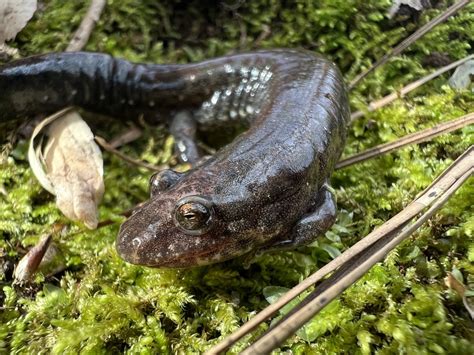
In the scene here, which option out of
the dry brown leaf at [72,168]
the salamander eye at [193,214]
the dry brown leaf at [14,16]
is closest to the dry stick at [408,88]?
the salamander eye at [193,214]

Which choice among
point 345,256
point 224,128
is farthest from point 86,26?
point 345,256

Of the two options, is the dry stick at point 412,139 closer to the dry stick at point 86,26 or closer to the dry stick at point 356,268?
the dry stick at point 356,268

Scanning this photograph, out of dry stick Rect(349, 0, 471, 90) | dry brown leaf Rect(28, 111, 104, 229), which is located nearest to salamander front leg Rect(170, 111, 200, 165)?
dry brown leaf Rect(28, 111, 104, 229)

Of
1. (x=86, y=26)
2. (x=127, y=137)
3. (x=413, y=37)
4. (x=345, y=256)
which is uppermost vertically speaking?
(x=413, y=37)

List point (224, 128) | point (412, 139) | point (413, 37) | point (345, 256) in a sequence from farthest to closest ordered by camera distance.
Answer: point (224, 128)
point (413, 37)
point (412, 139)
point (345, 256)

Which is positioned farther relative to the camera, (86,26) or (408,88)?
(86,26)

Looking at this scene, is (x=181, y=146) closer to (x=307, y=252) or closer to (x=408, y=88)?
(x=307, y=252)

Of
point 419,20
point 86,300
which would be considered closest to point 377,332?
point 86,300

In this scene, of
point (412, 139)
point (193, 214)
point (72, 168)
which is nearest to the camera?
point (193, 214)
